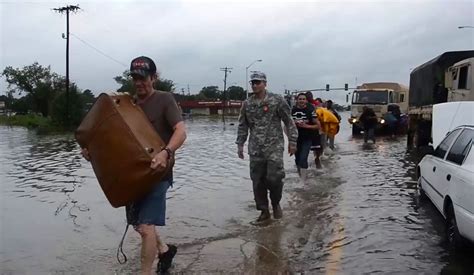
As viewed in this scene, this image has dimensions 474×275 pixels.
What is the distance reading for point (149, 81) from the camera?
469 centimetres

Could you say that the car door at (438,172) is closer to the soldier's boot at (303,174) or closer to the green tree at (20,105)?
the soldier's boot at (303,174)

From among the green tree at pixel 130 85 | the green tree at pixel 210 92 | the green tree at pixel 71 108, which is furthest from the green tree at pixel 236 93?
the green tree at pixel 71 108

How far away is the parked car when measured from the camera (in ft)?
17.2

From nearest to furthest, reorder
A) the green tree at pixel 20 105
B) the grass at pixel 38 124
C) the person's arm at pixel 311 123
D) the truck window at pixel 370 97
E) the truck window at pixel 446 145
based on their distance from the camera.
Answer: the truck window at pixel 446 145
the person's arm at pixel 311 123
the truck window at pixel 370 97
the grass at pixel 38 124
the green tree at pixel 20 105

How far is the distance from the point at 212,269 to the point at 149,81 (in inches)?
74.8

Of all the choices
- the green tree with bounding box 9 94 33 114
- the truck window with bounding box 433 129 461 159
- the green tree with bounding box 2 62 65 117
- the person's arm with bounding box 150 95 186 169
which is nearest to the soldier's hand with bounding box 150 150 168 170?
the person's arm with bounding box 150 95 186 169

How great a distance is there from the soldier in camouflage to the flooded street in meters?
0.64

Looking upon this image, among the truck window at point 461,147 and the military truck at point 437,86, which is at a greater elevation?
the military truck at point 437,86

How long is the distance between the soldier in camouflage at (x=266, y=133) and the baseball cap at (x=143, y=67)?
2.47 meters

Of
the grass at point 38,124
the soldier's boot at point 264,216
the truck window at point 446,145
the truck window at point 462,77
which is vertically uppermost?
the truck window at point 462,77

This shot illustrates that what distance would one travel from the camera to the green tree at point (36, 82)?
77.9 metres

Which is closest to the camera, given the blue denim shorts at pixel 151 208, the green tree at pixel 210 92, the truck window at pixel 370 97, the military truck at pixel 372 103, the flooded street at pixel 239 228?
the blue denim shorts at pixel 151 208

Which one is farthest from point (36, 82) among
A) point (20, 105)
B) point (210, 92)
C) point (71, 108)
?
point (210, 92)

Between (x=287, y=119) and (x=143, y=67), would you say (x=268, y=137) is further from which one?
(x=143, y=67)
